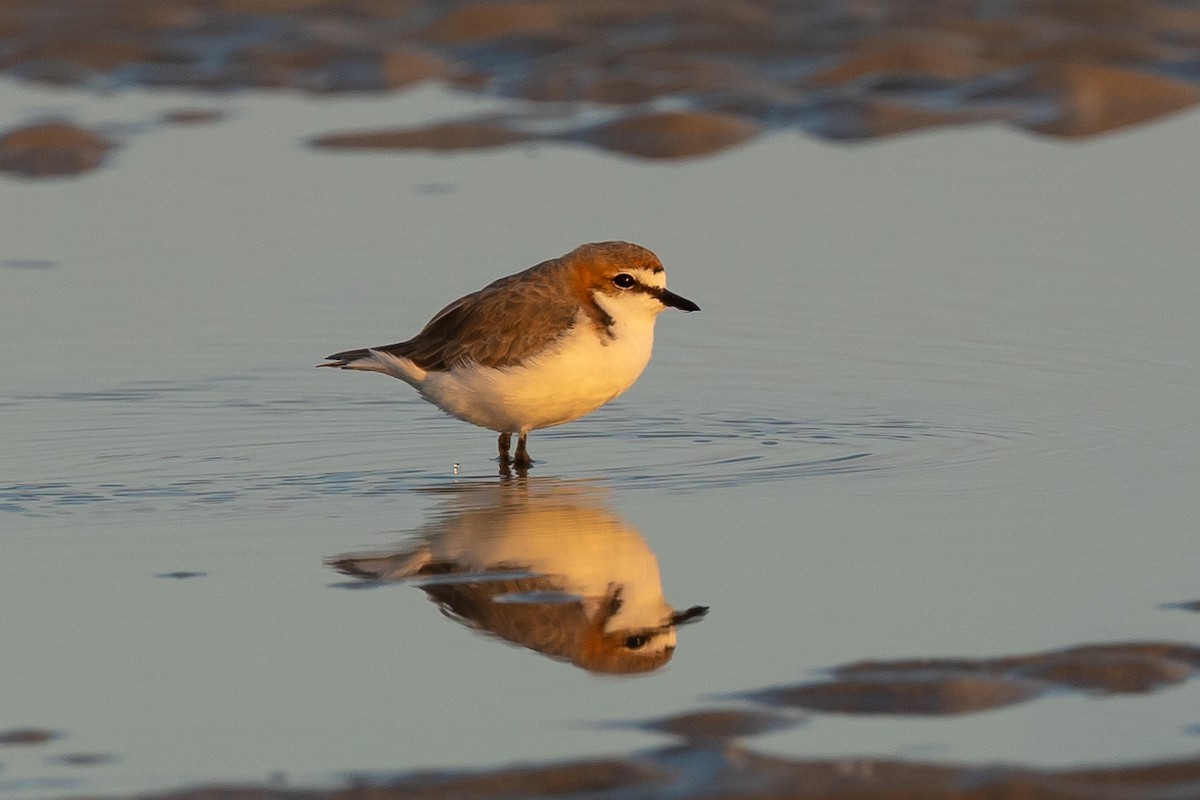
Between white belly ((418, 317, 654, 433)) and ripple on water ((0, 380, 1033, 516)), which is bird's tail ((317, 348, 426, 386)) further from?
ripple on water ((0, 380, 1033, 516))

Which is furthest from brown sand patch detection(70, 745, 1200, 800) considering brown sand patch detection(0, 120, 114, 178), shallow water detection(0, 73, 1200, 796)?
brown sand patch detection(0, 120, 114, 178)

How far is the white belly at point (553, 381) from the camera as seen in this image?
8453mm

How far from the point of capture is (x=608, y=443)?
878 cm

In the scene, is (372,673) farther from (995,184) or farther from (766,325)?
(995,184)

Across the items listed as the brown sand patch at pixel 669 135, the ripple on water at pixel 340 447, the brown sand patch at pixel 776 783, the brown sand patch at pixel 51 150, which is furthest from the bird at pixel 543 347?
the brown sand patch at pixel 51 150

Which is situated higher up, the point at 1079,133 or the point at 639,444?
the point at 1079,133

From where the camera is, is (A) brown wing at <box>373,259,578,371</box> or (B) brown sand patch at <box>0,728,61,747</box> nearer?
(B) brown sand patch at <box>0,728,61,747</box>

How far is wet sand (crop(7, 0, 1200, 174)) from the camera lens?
14922 millimetres

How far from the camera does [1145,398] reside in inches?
352

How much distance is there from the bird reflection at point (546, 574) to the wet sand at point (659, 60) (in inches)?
277

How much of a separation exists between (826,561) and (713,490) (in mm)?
1153

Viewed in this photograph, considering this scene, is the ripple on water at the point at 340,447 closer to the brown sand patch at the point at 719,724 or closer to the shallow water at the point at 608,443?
the shallow water at the point at 608,443

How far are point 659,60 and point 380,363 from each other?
830 centimetres

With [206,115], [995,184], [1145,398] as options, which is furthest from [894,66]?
[1145,398]
